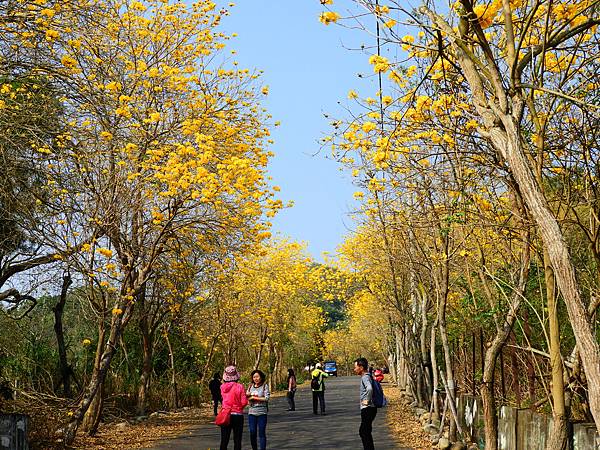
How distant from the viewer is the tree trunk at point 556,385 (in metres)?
7.68

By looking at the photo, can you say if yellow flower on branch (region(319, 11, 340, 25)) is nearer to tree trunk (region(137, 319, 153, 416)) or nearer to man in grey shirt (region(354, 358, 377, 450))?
man in grey shirt (region(354, 358, 377, 450))

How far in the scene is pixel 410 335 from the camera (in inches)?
968

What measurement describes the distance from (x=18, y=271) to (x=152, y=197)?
376 cm

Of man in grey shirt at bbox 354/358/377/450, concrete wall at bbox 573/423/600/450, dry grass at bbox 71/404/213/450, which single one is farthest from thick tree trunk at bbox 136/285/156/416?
concrete wall at bbox 573/423/600/450

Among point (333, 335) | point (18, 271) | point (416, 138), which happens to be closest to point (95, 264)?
point (18, 271)

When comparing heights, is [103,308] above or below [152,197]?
below

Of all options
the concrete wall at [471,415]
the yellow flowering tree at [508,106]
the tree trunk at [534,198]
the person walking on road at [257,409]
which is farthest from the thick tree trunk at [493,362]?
the tree trunk at [534,198]

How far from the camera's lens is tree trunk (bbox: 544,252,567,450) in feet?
25.2

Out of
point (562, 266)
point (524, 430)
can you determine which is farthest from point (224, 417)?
point (562, 266)

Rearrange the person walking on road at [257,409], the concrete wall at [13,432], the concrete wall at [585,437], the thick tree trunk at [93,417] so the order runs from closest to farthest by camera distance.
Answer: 1. the concrete wall at [585,437]
2. the concrete wall at [13,432]
3. the person walking on road at [257,409]
4. the thick tree trunk at [93,417]

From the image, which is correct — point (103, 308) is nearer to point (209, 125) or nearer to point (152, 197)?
point (152, 197)

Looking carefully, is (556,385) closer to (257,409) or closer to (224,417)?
(224,417)

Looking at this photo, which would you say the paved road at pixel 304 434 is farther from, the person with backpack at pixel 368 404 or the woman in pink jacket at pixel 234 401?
the woman in pink jacket at pixel 234 401

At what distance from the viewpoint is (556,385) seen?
26.3 ft
